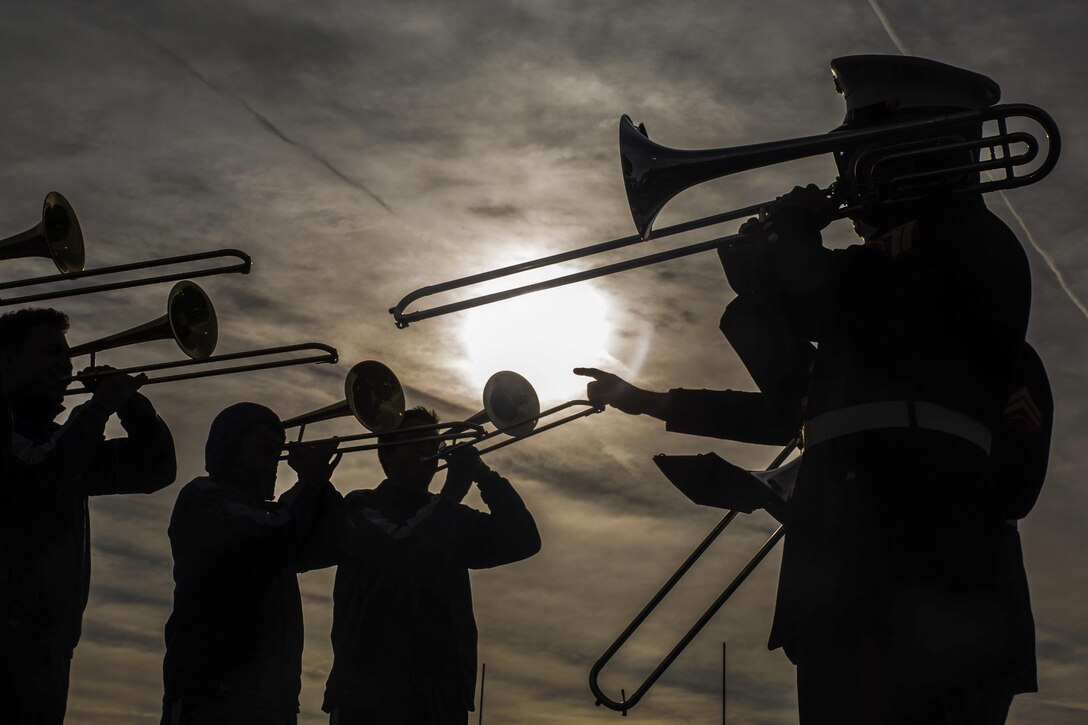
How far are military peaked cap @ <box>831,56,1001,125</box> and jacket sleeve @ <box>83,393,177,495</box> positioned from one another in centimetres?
344

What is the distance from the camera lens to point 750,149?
Result: 12.6 ft

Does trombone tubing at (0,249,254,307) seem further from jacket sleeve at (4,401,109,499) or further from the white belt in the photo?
the white belt

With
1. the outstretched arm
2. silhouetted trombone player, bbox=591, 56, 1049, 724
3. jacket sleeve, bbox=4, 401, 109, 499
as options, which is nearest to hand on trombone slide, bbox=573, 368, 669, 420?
the outstretched arm

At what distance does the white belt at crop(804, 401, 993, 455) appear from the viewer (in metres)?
3.06

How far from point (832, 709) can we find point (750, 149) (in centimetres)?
171

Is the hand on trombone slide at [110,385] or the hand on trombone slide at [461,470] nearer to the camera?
the hand on trombone slide at [110,385]

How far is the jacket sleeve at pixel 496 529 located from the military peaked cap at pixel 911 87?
3.65 metres

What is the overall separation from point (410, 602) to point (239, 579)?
0.94 metres

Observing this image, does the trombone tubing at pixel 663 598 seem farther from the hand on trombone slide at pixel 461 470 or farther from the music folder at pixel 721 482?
the hand on trombone slide at pixel 461 470

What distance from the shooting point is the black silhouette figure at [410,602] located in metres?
6.12

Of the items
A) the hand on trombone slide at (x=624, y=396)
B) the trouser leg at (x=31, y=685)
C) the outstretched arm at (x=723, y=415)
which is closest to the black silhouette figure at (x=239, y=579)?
the trouser leg at (x=31, y=685)

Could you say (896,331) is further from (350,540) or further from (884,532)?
(350,540)

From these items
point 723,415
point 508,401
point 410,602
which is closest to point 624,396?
point 723,415

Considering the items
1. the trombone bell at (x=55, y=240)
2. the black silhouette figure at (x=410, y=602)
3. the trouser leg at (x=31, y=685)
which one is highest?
the trombone bell at (x=55, y=240)
